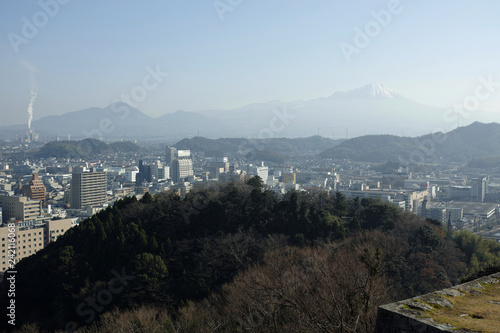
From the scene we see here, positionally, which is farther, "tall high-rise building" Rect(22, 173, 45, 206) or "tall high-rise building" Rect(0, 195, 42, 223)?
"tall high-rise building" Rect(22, 173, 45, 206)

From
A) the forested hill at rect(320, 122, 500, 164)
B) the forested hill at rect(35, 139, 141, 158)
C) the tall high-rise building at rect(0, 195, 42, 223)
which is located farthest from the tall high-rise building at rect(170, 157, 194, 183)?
the forested hill at rect(35, 139, 141, 158)

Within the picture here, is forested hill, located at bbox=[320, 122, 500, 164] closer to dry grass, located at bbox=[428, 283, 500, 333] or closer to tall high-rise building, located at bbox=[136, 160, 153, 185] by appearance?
tall high-rise building, located at bbox=[136, 160, 153, 185]

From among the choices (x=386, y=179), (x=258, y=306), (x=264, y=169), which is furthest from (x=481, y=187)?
(x=258, y=306)

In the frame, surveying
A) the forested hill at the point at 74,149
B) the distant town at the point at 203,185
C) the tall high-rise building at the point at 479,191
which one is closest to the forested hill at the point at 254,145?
the distant town at the point at 203,185

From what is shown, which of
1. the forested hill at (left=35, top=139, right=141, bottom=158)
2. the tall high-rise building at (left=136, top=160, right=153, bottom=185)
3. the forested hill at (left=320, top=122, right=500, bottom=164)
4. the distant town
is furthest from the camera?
the forested hill at (left=35, top=139, right=141, bottom=158)

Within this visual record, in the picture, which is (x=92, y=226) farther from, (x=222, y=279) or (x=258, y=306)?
(x=258, y=306)

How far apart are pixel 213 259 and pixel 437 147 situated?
146 ft

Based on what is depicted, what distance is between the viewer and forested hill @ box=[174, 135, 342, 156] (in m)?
60.2

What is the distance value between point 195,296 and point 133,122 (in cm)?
8632

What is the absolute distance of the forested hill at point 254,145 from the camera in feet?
197

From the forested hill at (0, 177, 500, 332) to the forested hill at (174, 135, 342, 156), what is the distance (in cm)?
4739

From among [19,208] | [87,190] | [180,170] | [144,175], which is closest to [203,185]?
[19,208]

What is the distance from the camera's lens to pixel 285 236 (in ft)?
30.2

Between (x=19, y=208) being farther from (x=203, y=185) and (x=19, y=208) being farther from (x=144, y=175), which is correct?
(x=144, y=175)
